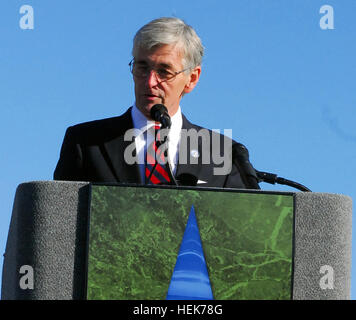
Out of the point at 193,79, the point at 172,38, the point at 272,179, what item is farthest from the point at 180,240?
the point at 193,79

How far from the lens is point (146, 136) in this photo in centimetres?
423

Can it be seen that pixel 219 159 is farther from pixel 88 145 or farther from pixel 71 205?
pixel 71 205

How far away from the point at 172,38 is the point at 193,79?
1.38 feet

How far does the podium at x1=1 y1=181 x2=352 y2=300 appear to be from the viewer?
305 centimetres

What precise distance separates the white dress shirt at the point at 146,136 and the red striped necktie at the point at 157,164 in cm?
4

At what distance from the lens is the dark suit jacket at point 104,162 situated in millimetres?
4031

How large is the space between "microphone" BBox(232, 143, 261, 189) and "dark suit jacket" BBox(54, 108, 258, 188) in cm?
28

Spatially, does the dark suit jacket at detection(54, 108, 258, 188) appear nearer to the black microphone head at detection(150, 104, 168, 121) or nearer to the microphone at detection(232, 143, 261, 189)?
the microphone at detection(232, 143, 261, 189)

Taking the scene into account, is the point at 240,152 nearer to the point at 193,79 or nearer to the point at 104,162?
the point at 104,162

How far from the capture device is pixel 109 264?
305 cm
